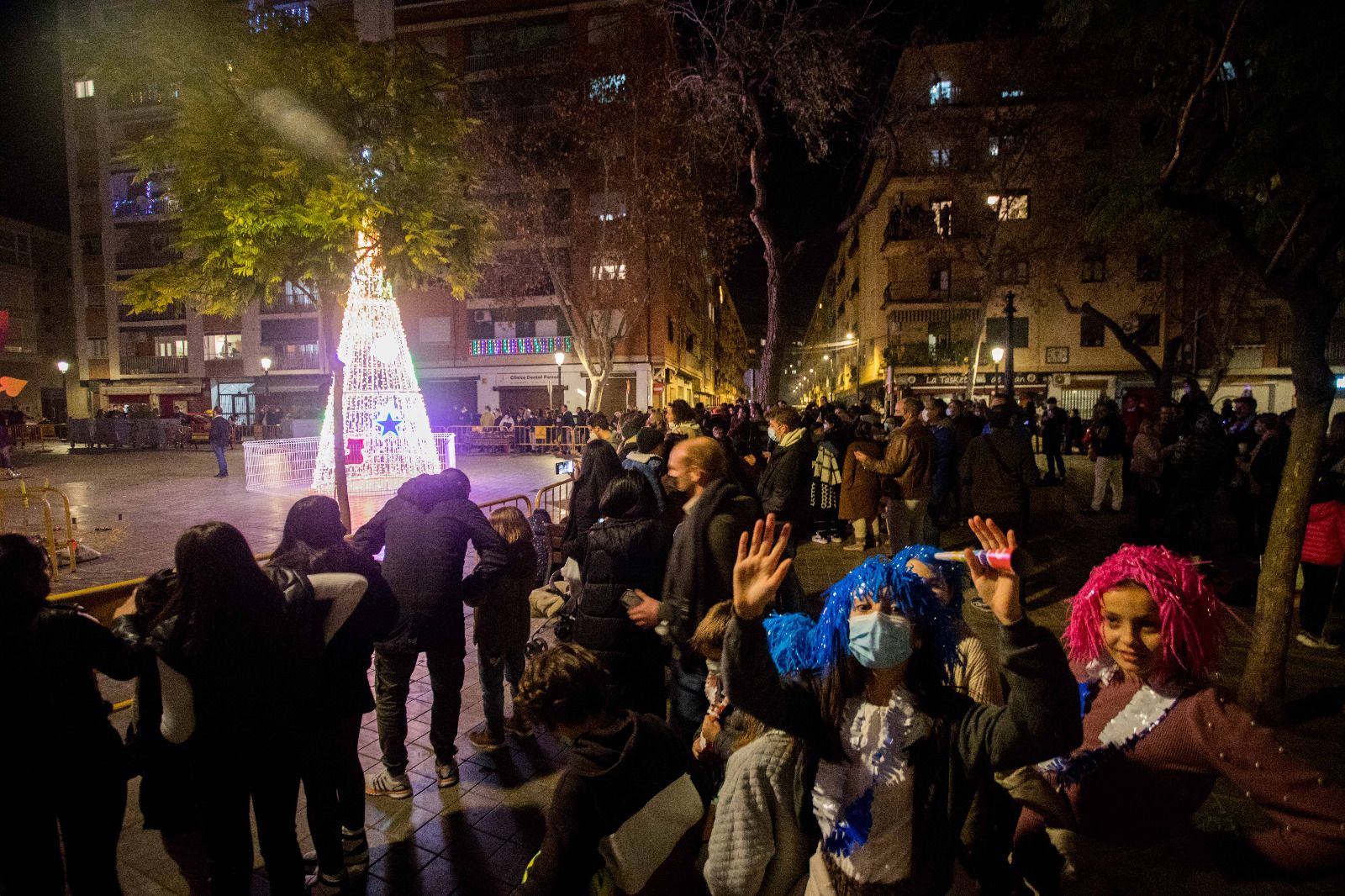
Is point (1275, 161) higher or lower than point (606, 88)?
lower

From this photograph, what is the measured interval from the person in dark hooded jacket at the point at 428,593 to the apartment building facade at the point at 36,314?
5456cm

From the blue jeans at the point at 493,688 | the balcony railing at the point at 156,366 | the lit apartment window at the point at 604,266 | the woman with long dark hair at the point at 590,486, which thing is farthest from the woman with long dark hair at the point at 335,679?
the balcony railing at the point at 156,366

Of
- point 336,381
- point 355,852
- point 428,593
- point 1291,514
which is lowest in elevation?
point 355,852

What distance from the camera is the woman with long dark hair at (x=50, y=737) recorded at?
222 centimetres

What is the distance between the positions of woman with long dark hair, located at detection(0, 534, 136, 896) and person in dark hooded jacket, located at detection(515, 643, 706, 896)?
1589 millimetres

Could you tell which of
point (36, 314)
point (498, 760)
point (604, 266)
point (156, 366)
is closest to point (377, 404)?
point (498, 760)

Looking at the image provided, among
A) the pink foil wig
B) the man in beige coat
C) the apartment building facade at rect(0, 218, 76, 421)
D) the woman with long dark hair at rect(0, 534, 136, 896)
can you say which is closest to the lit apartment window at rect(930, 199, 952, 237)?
the man in beige coat

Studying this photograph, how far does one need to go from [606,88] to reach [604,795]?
22.7m

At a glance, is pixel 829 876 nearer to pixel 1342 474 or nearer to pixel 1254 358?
pixel 1342 474

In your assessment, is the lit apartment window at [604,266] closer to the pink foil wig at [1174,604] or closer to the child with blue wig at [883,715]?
the pink foil wig at [1174,604]

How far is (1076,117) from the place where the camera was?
21281 mm

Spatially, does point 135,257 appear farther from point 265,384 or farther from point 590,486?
point 590,486

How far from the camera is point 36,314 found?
45.5 meters

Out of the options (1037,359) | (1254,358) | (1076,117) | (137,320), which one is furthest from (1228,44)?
(137,320)
